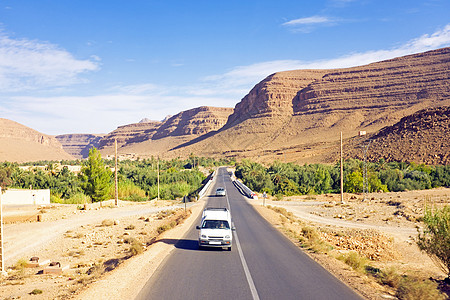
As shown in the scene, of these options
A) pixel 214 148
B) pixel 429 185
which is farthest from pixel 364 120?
pixel 429 185

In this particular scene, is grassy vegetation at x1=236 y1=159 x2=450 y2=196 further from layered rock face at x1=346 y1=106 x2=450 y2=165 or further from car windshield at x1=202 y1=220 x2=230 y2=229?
car windshield at x1=202 y1=220 x2=230 y2=229

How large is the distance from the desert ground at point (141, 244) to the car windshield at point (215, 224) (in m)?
2.12

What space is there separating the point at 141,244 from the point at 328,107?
479 feet

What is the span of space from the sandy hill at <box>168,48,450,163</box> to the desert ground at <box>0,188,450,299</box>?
7124 cm

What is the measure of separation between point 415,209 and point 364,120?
4096 inches

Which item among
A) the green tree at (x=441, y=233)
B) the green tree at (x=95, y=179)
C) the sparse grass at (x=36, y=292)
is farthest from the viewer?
the green tree at (x=95, y=179)

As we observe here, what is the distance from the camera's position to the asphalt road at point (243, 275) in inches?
400

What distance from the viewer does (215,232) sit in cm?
1622

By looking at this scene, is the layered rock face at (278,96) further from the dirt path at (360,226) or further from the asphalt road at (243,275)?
the asphalt road at (243,275)

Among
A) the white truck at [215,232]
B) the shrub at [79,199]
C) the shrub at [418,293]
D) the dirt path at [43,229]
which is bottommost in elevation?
the dirt path at [43,229]

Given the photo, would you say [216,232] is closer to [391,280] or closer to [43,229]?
[391,280]

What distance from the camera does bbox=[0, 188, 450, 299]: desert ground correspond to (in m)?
11.9

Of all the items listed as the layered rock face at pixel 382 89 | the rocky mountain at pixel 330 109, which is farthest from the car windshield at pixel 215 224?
the layered rock face at pixel 382 89

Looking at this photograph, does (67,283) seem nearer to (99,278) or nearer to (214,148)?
(99,278)
